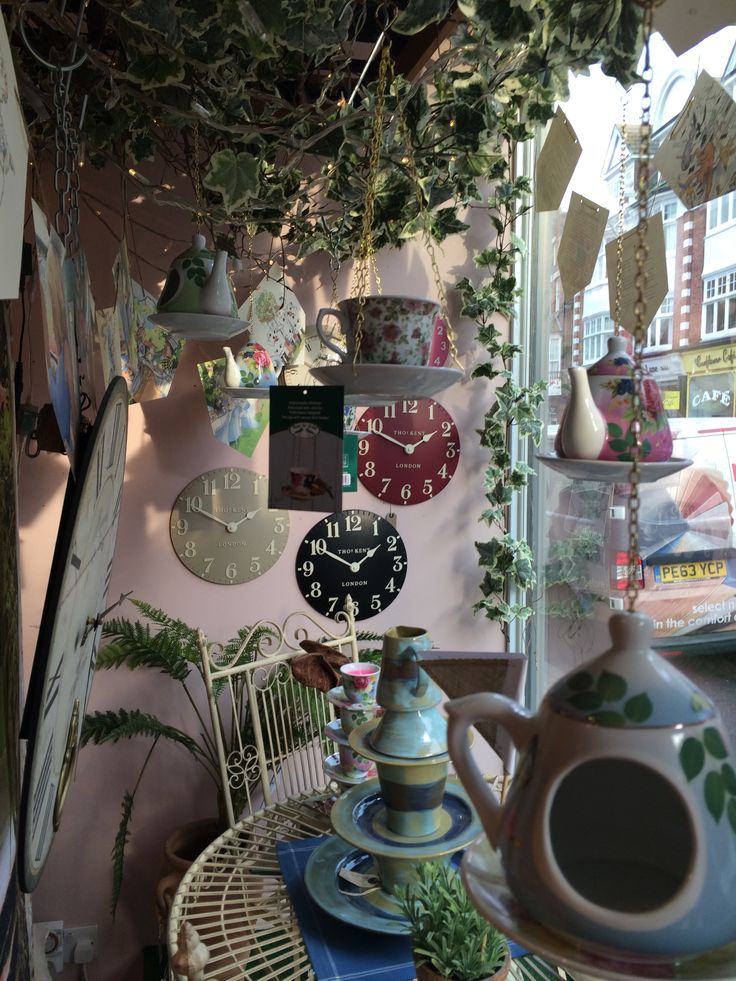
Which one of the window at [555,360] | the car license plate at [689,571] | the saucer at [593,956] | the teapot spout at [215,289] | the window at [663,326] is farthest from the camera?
the window at [555,360]

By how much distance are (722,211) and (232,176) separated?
1103 mm

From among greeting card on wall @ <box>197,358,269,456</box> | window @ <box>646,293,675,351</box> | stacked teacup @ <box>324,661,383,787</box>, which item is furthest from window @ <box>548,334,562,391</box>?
stacked teacup @ <box>324,661,383,787</box>

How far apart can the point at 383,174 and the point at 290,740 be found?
166 centimetres

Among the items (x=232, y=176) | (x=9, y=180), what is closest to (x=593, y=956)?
(x=9, y=180)

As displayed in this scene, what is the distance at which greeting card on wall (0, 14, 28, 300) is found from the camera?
1.53 feet

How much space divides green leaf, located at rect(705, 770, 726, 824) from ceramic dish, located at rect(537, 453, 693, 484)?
0.56 meters

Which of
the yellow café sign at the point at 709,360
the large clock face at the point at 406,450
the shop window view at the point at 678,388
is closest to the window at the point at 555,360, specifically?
the shop window view at the point at 678,388

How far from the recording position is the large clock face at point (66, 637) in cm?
61

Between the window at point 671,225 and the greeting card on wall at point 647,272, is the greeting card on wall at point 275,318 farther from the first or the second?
the greeting card on wall at point 647,272

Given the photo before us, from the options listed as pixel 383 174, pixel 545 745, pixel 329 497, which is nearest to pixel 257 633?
pixel 329 497

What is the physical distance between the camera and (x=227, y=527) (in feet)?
8.32

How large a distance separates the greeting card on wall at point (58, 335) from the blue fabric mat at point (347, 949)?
0.89 meters

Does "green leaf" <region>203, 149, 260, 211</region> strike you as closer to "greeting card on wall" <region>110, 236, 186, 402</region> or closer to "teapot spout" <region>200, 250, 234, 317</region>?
"teapot spout" <region>200, 250, 234, 317</region>

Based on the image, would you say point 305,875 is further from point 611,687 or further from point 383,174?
point 383,174
